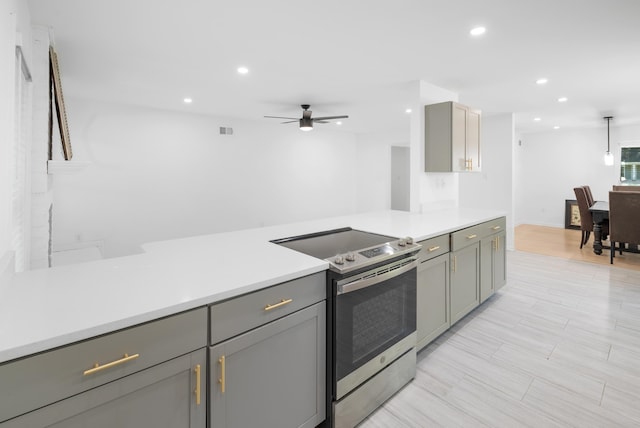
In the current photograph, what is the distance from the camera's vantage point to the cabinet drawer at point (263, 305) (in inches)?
45.7

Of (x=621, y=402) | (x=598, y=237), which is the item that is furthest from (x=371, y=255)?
(x=598, y=237)

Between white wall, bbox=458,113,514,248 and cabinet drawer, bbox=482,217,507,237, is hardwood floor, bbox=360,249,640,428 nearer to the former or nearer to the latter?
cabinet drawer, bbox=482,217,507,237

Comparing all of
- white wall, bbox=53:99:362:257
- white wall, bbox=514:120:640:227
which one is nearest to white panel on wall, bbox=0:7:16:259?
white wall, bbox=53:99:362:257

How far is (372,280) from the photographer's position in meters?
1.65

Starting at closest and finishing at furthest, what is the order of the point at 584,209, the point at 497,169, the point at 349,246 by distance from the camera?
1. the point at 349,246
2. the point at 584,209
3. the point at 497,169

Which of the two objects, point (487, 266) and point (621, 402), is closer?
point (621, 402)

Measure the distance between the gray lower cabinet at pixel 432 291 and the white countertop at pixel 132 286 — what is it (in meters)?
1.00

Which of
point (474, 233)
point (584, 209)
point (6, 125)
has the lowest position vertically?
point (474, 233)

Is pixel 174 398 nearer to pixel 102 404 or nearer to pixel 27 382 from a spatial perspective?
pixel 102 404

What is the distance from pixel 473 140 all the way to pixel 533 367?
2.45 meters

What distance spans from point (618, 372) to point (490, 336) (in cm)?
77

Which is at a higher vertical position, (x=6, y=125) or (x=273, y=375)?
(x=6, y=125)

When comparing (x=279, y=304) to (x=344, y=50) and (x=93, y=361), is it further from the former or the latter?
(x=344, y=50)

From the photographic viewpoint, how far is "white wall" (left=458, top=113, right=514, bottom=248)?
5402mm
